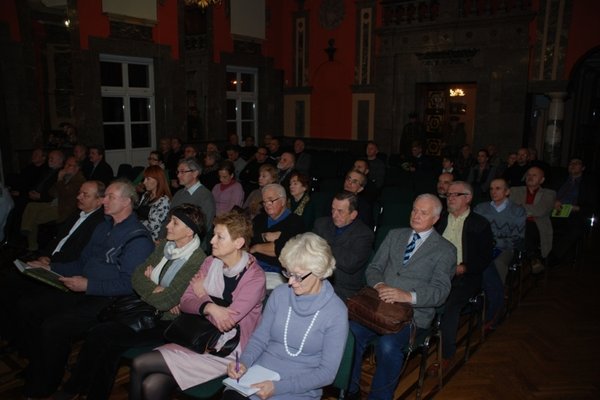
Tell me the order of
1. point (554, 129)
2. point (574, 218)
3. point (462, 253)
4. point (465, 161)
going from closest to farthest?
point (462, 253), point (574, 218), point (465, 161), point (554, 129)

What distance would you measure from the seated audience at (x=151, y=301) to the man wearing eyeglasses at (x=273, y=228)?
28.6 inches

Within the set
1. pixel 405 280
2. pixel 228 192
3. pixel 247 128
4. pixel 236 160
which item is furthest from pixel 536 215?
pixel 247 128

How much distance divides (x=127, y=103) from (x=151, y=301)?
790 centimetres

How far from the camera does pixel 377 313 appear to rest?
271 cm

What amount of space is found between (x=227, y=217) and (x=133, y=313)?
885 mm

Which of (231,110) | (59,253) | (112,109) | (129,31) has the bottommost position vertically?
(59,253)

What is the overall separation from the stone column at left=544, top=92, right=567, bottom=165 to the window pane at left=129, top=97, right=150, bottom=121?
8.32m

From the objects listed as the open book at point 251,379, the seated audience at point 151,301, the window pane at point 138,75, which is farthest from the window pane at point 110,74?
the open book at point 251,379

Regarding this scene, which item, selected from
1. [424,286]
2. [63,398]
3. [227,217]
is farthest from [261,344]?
[63,398]

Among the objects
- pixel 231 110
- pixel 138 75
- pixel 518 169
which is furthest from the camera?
pixel 231 110

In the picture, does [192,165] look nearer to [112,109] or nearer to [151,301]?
[151,301]

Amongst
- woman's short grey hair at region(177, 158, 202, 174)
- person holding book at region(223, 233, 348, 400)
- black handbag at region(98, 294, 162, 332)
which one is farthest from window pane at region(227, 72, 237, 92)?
person holding book at region(223, 233, 348, 400)

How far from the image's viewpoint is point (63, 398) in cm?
290

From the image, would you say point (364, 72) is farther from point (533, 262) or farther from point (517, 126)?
point (533, 262)
